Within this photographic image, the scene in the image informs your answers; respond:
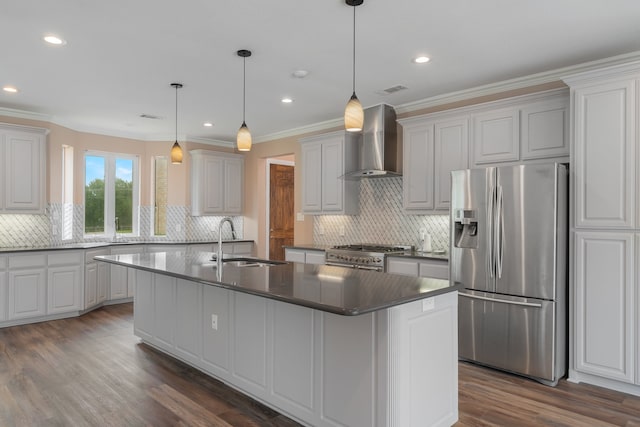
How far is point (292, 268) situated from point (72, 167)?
464cm

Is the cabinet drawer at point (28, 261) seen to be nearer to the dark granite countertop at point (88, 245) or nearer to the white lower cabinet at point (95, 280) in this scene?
the dark granite countertop at point (88, 245)

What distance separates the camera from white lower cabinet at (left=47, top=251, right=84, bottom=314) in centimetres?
527

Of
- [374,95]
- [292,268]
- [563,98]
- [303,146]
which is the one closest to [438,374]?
[292,268]

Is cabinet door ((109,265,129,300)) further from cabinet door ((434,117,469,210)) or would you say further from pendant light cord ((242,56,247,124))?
cabinet door ((434,117,469,210))

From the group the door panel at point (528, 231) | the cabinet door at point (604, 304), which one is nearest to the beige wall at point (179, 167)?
the door panel at point (528, 231)

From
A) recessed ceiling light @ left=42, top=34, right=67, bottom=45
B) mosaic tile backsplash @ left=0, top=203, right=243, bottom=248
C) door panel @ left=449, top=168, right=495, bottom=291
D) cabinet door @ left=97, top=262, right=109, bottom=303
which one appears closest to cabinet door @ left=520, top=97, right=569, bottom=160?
door panel @ left=449, top=168, right=495, bottom=291

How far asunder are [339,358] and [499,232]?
6.70ft

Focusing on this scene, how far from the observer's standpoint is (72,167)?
20.2ft

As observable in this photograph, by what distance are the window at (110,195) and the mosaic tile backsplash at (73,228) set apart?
0.15m

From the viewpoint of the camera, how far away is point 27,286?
16.7 ft

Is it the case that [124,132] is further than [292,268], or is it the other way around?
[124,132]

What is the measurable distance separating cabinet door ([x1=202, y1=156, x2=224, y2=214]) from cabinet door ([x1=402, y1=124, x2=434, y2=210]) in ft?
11.7

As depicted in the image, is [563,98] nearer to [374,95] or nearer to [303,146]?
[374,95]

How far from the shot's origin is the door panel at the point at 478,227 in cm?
372
